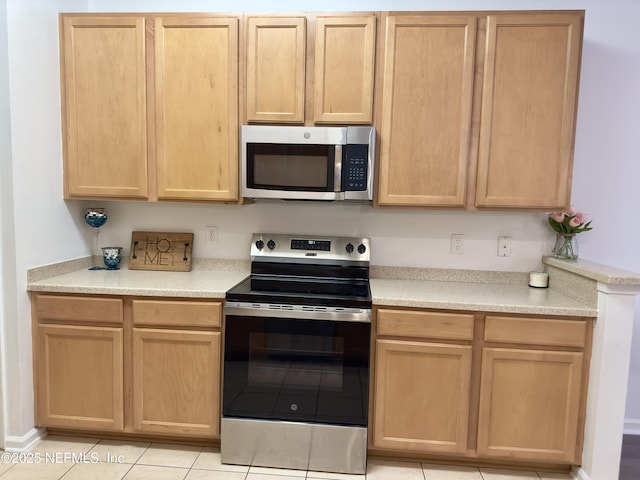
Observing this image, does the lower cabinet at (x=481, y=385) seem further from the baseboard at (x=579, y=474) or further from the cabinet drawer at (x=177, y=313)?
the cabinet drawer at (x=177, y=313)

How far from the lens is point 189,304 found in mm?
2107

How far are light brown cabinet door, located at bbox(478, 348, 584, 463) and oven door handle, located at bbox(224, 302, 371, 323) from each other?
64 centimetres

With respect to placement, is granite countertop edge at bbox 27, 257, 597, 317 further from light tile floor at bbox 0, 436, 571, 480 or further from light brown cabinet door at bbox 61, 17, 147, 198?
light tile floor at bbox 0, 436, 571, 480

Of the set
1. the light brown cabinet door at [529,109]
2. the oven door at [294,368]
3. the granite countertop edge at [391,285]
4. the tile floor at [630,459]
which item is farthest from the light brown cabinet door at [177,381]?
the tile floor at [630,459]

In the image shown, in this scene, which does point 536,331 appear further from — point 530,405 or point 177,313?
point 177,313

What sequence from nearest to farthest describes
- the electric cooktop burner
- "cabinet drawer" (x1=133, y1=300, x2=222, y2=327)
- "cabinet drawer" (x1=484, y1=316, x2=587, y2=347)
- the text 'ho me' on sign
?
"cabinet drawer" (x1=484, y1=316, x2=587, y2=347) < "cabinet drawer" (x1=133, y1=300, x2=222, y2=327) < the electric cooktop burner < the text 'ho me' on sign

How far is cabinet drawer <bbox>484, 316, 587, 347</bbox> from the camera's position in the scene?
6.42ft

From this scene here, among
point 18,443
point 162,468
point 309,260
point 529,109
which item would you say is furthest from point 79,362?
point 529,109

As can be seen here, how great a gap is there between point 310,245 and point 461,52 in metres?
1.29

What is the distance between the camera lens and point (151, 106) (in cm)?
231

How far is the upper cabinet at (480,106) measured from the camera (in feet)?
6.96

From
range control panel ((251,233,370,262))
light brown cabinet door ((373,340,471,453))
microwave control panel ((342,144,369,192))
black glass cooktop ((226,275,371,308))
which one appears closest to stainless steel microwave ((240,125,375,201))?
microwave control panel ((342,144,369,192))

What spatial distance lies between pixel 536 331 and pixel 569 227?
71 cm

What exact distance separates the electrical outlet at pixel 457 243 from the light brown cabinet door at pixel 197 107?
1.28m
